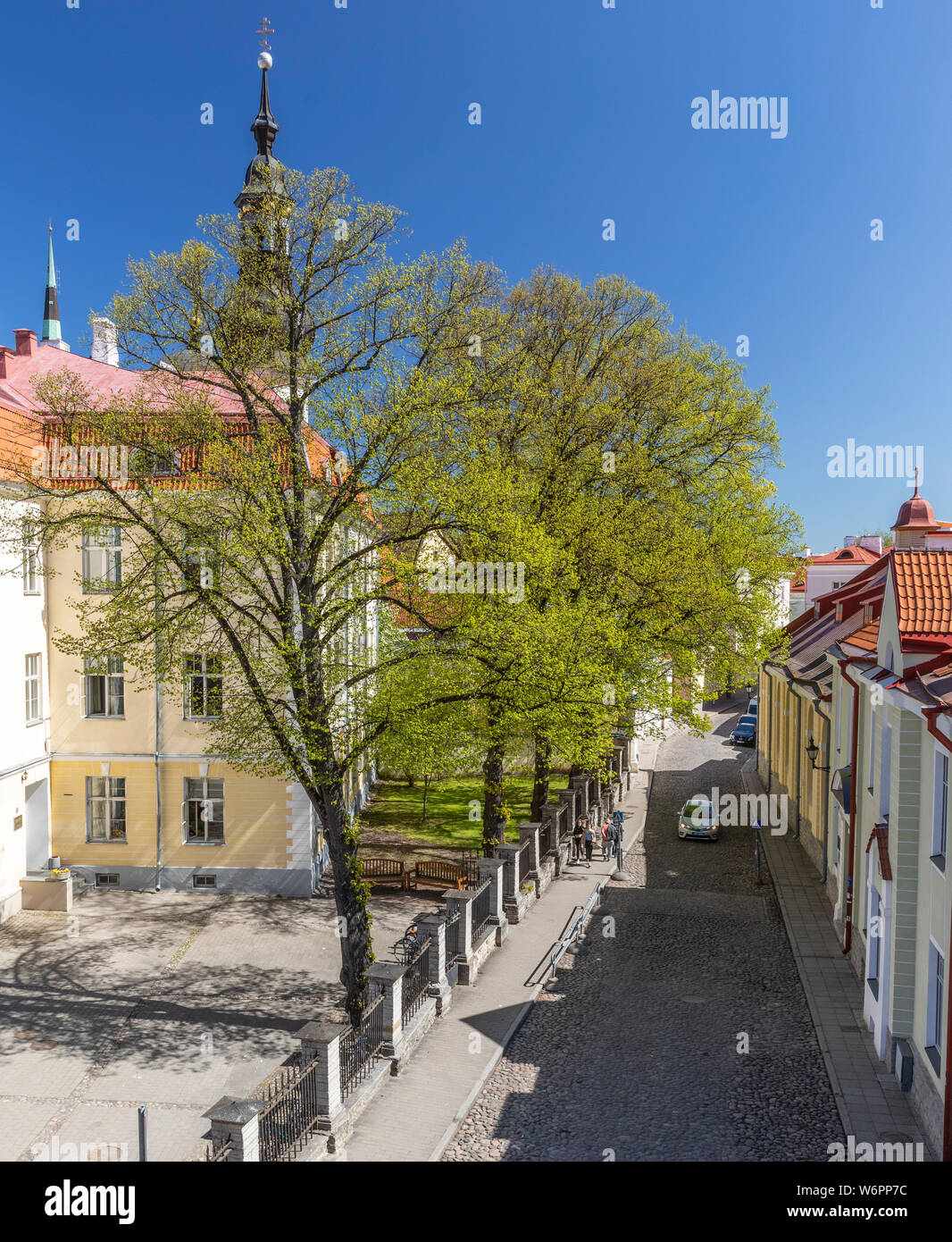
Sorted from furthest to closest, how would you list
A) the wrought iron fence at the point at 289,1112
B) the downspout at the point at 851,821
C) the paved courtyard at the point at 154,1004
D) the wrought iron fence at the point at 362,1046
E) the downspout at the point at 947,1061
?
the downspout at the point at 851,821
the paved courtyard at the point at 154,1004
the wrought iron fence at the point at 362,1046
the downspout at the point at 947,1061
the wrought iron fence at the point at 289,1112

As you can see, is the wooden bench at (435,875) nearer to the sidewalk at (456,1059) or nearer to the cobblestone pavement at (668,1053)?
the sidewalk at (456,1059)

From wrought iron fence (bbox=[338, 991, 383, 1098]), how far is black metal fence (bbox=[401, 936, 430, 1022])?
0.65 metres

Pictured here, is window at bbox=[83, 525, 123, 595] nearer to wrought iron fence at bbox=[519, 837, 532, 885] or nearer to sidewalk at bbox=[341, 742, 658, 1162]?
wrought iron fence at bbox=[519, 837, 532, 885]

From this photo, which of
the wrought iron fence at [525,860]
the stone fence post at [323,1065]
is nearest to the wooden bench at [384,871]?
the wrought iron fence at [525,860]

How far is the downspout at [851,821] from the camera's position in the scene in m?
17.4

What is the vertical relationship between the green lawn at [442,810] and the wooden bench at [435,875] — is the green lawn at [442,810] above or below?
below

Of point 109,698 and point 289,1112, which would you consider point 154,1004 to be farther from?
point 109,698

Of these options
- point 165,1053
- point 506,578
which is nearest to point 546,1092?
point 165,1053

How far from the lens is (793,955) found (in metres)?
18.3

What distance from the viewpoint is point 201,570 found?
582 inches

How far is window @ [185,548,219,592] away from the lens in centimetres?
1435

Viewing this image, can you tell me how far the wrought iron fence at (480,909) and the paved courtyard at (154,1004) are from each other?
73.2 inches

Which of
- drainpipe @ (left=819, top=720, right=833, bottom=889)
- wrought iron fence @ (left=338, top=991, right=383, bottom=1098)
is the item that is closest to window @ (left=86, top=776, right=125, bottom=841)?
wrought iron fence @ (left=338, top=991, right=383, bottom=1098)

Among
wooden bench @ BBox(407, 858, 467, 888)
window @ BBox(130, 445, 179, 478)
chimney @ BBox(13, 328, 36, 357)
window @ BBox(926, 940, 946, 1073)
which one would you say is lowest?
wooden bench @ BBox(407, 858, 467, 888)
